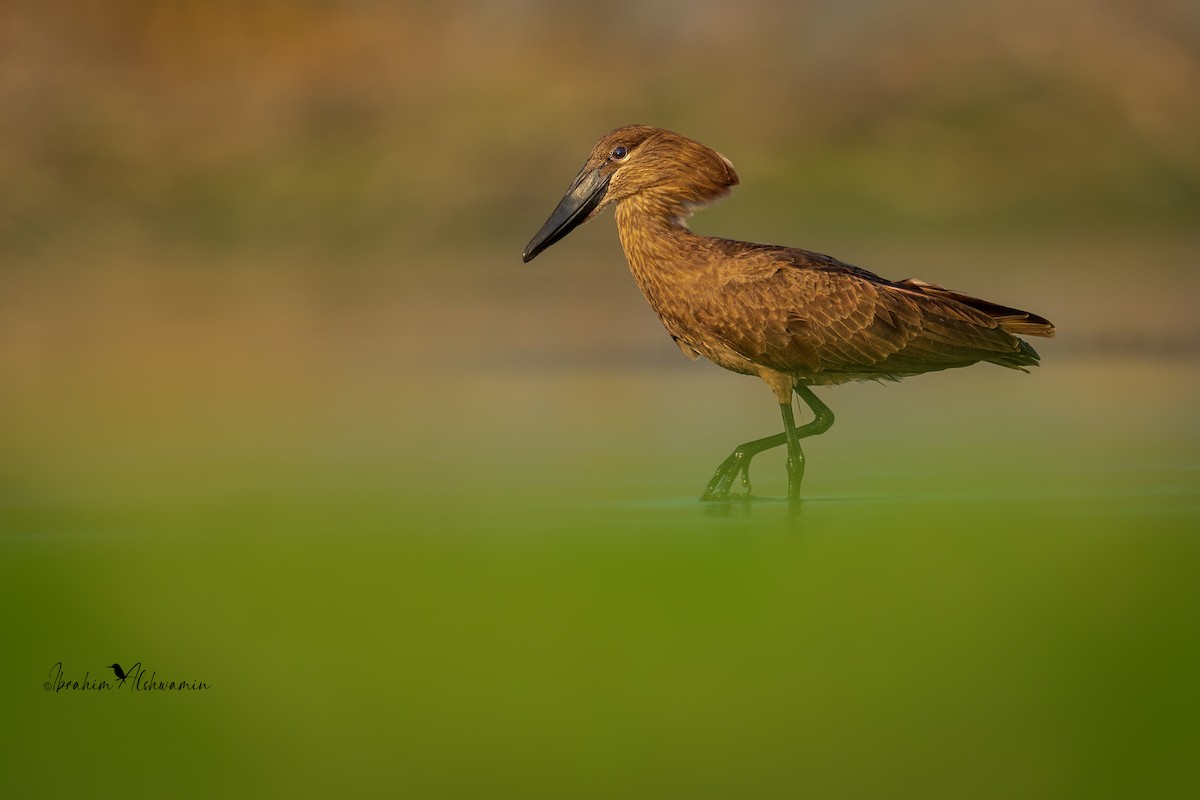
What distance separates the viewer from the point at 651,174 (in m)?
9.16

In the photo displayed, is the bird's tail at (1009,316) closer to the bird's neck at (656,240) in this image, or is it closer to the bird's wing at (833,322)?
the bird's wing at (833,322)

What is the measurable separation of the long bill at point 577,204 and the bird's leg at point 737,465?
5.47ft

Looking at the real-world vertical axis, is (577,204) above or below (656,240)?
above

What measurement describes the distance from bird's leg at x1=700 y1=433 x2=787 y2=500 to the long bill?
5.47 feet

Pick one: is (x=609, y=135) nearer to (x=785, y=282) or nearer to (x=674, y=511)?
(x=785, y=282)

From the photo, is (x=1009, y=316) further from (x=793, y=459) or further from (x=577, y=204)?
(x=577, y=204)

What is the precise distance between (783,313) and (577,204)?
5.00 feet

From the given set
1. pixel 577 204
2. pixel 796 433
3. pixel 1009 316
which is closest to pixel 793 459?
pixel 796 433

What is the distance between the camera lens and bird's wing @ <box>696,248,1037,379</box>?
8.62 m

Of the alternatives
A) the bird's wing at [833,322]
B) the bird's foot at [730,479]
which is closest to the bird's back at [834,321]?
the bird's wing at [833,322]

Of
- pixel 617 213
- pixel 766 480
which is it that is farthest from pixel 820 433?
pixel 617 213

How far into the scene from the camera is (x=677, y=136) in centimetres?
923

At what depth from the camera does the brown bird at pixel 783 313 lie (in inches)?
340

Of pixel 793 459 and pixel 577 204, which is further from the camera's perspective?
pixel 577 204
